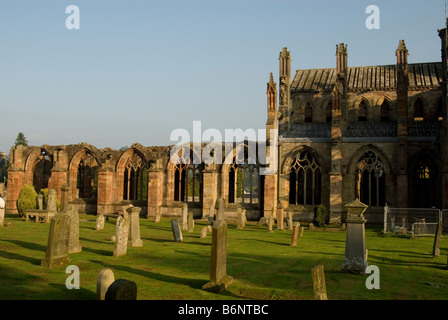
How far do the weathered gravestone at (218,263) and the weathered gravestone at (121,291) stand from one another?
2.95 m

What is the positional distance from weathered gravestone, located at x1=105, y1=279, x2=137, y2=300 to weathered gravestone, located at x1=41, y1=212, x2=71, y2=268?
18.2 feet

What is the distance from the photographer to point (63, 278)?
10.0m

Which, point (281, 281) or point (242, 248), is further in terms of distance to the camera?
point (242, 248)

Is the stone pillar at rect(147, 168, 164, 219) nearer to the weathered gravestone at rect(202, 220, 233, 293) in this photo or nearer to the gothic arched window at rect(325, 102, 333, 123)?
the gothic arched window at rect(325, 102, 333, 123)

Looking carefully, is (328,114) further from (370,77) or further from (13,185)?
(13,185)

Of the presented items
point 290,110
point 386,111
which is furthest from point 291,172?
point 386,111

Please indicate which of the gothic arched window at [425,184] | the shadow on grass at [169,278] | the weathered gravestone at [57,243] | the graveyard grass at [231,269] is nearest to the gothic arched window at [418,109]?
the gothic arched window at [425,184]

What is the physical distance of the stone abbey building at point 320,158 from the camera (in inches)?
1136

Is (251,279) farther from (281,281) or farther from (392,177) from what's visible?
(392,177)

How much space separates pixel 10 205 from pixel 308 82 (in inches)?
1076

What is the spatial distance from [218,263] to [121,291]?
337 centimetres

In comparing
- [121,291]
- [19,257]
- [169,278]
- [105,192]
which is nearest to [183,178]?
[105,192]

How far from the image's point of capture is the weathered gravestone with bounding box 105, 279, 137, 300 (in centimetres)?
636

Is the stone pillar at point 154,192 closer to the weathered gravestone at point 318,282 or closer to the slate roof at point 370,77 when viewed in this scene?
the slate roof at point 370,77
